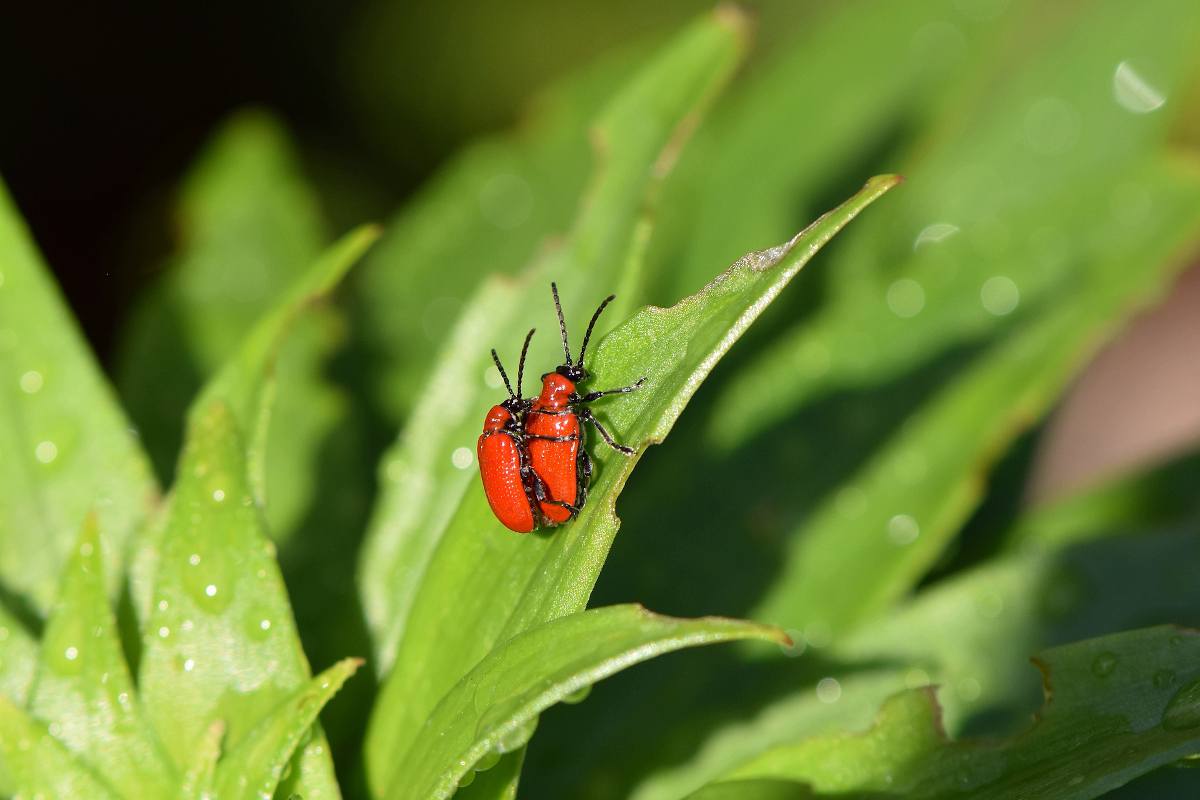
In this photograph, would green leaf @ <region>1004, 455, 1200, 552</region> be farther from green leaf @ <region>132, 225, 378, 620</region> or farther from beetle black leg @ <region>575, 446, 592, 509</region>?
green leaf @ <region>132, 225, 378, 620</region>

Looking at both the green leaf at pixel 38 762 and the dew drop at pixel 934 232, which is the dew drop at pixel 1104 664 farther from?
the dew drop at pixel 934 232

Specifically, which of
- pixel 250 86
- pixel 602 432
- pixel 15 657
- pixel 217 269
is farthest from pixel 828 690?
pixel 250 86

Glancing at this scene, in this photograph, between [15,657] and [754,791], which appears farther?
[15,657]

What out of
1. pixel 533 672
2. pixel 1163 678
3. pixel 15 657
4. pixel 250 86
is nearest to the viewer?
pixel 533 672

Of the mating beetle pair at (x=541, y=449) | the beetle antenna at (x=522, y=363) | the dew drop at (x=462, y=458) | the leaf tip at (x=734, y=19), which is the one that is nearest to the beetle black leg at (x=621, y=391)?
the mating beetle pair at (x=541, y=449)

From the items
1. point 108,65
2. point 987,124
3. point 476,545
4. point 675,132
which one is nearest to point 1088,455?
point 987,124

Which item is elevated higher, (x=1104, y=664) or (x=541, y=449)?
(x=541, y=449)

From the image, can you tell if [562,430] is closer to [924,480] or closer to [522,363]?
[522,363]
